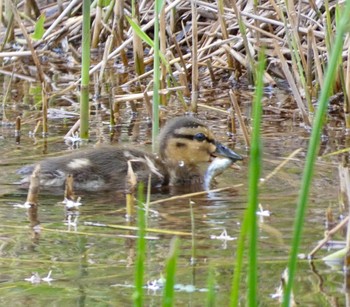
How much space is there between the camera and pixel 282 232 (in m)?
3.36

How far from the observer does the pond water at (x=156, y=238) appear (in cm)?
268

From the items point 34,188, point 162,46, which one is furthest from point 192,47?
point 34,188

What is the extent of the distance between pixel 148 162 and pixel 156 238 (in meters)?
1.20

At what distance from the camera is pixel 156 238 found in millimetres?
3320

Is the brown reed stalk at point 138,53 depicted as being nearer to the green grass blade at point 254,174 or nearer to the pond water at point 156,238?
the pond water at point 156,238

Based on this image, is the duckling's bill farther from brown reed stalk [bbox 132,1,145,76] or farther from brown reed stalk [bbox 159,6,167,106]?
brown reed stalk [bbox 132,1,145,76]

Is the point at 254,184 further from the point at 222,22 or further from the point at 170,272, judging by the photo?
the point at 222,22

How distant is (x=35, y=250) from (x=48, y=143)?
197 centimetres

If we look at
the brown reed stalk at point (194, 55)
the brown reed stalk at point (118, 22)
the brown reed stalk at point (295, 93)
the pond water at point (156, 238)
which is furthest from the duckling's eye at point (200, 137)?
the brown reed stalk at point (118, 22)

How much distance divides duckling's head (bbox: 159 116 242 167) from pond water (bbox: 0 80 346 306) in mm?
154

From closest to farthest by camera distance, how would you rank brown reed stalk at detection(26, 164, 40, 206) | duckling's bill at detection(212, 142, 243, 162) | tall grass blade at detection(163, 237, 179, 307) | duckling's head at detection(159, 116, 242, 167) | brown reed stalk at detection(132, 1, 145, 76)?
tall grass blade at detection(163, 237, 179, 307) → brown reed stalk at detection(26, 164, 40, 206) → duckling's bill at detection(212, 142, 243, 162) → duckling's head at detection(159, 116, 242, 167) → brown reed stalk at detection(132, 1, 145, 76)

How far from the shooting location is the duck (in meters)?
4.33

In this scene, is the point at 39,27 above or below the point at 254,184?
above

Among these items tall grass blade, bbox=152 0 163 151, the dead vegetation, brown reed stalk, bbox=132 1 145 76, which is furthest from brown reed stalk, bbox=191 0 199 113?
tall grass blade, bbox=152 0 163 151
